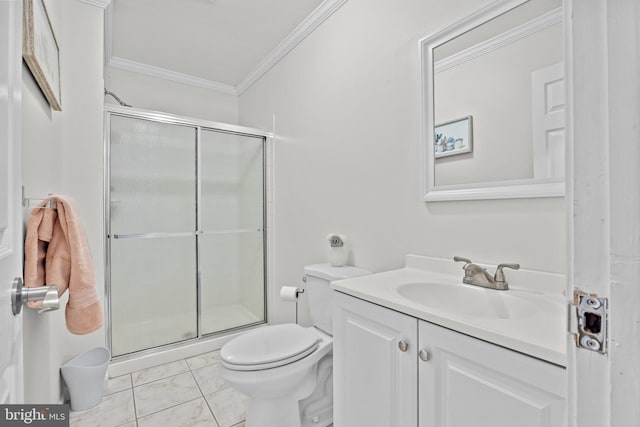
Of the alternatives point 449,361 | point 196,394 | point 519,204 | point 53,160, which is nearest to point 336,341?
point 449,361

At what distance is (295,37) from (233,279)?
2027mm

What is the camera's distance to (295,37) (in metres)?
2.20

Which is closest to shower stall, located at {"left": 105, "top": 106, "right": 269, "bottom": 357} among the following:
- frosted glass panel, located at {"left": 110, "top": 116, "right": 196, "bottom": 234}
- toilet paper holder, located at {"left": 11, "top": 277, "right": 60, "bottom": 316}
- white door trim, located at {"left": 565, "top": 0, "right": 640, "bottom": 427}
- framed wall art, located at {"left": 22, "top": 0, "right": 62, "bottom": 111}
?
frosted glass panel, located at {"left": 110, "top": 116, "right": 196, "bottom": 234}

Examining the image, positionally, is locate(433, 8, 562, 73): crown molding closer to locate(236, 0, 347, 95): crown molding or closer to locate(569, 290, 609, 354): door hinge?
locate(236, 0, 347, 95): crown molding

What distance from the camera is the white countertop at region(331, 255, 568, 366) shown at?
66 centimetres

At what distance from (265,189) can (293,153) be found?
516mm

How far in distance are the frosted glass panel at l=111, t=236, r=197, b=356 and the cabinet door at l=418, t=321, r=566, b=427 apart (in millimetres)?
2069

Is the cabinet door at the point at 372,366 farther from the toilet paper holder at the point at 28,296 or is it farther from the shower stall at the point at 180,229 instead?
the shower stall at the point at 180,229

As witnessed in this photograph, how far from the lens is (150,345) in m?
2.19

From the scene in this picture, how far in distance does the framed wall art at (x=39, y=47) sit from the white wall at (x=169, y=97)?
4.34 feet

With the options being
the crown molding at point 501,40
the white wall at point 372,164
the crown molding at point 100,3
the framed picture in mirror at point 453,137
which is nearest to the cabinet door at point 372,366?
the white wall at point 372,164

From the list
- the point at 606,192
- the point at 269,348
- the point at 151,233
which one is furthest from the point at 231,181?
the point at 606,192

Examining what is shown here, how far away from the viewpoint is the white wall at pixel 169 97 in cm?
266

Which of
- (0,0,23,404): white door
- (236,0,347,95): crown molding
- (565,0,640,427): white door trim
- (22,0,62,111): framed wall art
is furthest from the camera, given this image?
(236,0,347,95): crown molding
